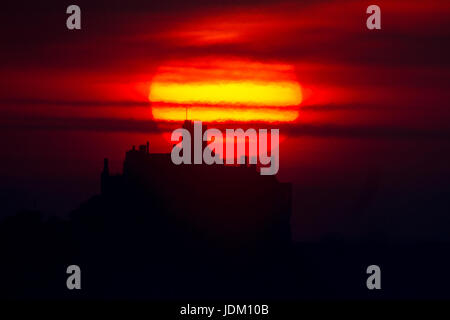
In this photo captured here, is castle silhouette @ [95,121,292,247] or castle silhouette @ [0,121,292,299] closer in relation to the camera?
castle silhouette @ [0,121,292,299]

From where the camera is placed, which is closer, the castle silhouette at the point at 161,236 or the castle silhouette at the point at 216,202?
the castle silhouette at the point at 161,236

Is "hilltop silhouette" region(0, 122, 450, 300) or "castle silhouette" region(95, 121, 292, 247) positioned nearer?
"hilltop silhouette" region(0, 122, 450, 300)

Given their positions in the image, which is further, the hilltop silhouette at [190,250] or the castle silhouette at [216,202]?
the castle silhouette at [216,202]

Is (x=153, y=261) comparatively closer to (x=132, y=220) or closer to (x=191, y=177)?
(x=132, y=220)

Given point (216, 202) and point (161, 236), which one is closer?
point (161, 236)

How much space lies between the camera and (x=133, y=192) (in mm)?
168875

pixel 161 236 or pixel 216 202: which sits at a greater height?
pixel 216 202

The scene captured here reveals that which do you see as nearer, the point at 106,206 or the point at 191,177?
the point at 106,206
